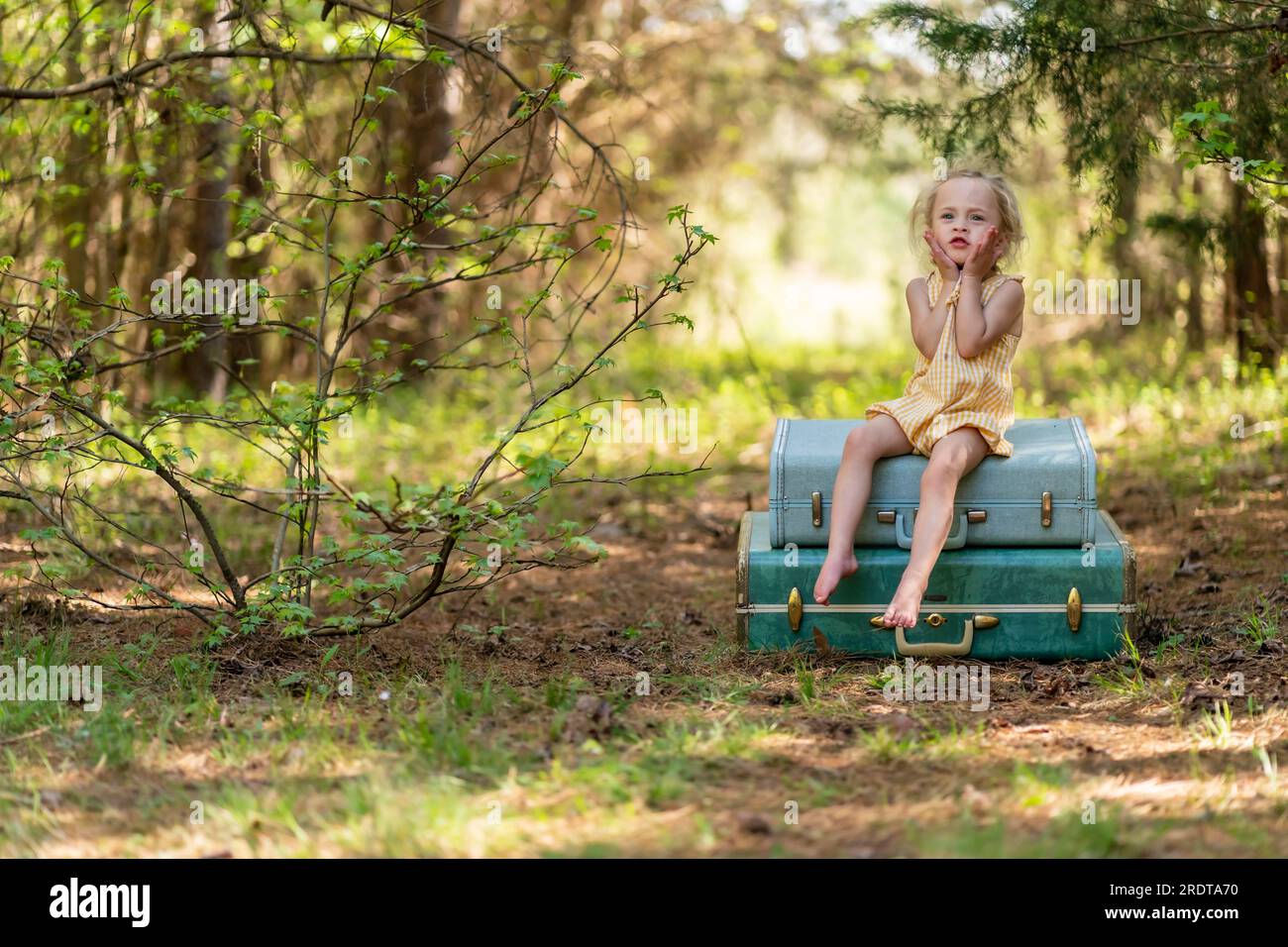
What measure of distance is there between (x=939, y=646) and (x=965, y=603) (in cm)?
15

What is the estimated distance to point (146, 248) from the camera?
8602 millimetres

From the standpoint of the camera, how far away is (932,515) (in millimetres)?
3768

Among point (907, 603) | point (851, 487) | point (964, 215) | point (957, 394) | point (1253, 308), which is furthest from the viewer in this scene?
point (1253, 308)

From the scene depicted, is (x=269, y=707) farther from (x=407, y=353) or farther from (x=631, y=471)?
(x=407, y=353)

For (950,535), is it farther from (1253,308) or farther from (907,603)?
(1253,308)

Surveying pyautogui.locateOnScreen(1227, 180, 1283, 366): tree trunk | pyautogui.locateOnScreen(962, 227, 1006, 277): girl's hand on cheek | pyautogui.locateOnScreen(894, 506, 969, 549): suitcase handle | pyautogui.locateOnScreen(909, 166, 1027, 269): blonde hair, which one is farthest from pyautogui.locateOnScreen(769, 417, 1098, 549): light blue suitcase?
pyautogui.locateOnScreen(1227, 180, 1283, 366): tree trunk

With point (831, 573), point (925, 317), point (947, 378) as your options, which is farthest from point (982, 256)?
point (831, 573)

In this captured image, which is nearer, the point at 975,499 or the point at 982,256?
the point at 975,499

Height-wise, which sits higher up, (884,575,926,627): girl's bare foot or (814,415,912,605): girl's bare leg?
(814,415,912,605): girl's bare leg

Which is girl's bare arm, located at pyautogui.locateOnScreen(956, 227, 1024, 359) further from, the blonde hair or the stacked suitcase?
the stacked suitcase

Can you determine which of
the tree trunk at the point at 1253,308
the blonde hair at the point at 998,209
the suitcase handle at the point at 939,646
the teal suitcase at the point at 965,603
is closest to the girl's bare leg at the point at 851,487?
the teal suitcase at the point at 965,603

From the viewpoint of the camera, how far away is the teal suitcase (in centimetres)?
385
